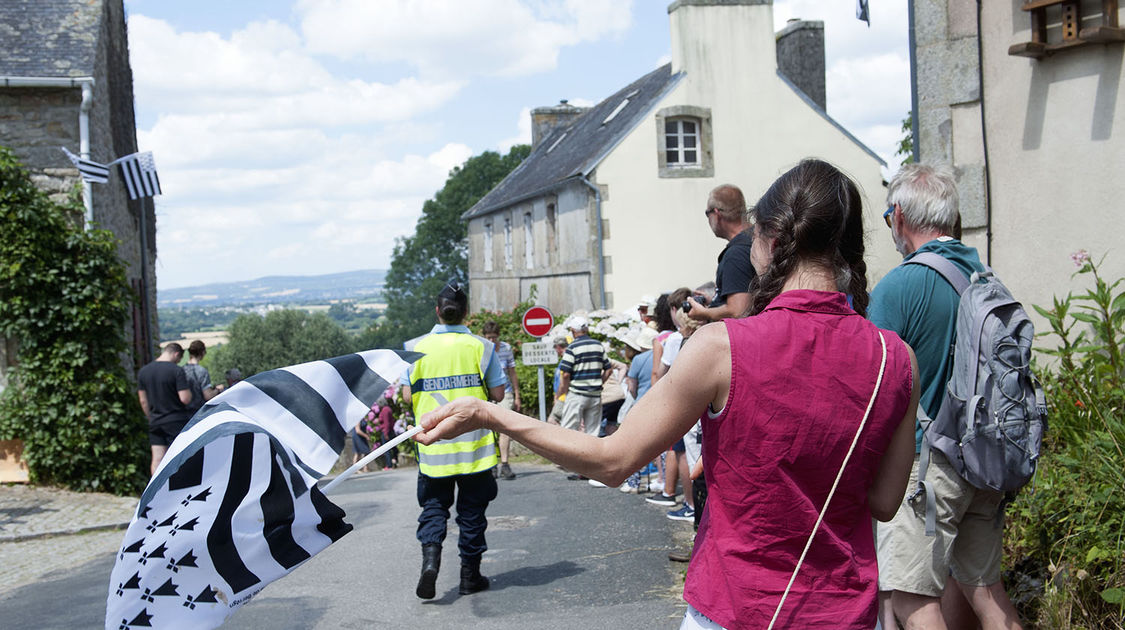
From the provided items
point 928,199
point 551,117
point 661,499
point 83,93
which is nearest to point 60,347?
point 83,93

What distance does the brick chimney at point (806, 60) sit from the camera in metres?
26.7

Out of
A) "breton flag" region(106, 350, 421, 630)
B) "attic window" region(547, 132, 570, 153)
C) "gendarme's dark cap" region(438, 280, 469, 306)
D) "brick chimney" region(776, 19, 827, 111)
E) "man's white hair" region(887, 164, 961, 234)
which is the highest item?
"brick chimney" region(776, 19, 827, 111)

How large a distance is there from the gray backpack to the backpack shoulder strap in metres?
0.10

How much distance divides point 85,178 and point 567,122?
24.6 metres

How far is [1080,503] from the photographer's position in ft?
14.4

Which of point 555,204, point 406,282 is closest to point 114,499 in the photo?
point 555,204

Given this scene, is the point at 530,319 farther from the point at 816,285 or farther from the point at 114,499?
the point at 816,285

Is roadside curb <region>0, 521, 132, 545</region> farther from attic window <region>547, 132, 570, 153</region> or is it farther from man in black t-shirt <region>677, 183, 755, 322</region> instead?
attic window <region>547, 132, 570, 153</region>

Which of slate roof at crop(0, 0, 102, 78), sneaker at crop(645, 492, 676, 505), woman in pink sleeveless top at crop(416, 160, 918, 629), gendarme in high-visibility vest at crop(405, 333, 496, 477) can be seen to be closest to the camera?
woman in pink sleeveless top at crop(416, 160, 918, 629)

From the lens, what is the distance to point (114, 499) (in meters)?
11.7

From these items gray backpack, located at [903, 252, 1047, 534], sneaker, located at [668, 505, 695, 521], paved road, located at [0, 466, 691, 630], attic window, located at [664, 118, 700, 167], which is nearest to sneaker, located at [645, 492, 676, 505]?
paved road, located at [0, 466, 691, 630]

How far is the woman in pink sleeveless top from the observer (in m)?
2.13

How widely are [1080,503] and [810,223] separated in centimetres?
292

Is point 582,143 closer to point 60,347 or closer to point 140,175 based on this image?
point 140,175
